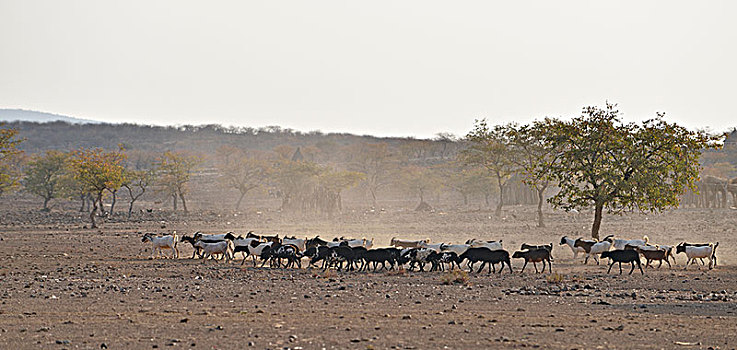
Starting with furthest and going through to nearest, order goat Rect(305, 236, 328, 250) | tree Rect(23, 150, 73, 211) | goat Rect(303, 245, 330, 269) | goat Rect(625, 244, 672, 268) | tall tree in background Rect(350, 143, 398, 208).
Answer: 1. tall tree in background Rect(350, 143, 398, 208)
2. tree Rect(23, 150, 73, 211)
3. goat Rect(305, 236, 328, 250)
4. goat Rect(625, 244, 672, 268)
5. goat Rect(303, 245, 330, 269)

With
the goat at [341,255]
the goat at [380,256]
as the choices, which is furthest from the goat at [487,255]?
the goat at [341,255]

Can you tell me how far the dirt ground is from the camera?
1113 cm

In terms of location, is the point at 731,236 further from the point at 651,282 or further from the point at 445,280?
the point at 445,280

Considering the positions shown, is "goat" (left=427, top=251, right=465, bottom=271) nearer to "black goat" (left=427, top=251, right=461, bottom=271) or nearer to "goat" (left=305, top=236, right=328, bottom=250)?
"black goat" (left=427, top=251, right=461, bottom=271)

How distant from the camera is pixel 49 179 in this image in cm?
7350

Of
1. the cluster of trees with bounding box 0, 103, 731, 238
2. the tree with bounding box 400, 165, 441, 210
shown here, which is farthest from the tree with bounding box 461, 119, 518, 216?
the tree with bounding box 400, 165, 441, 210

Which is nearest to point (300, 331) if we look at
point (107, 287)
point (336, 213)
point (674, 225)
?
point (107, 287)

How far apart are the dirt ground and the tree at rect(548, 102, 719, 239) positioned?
3.27m

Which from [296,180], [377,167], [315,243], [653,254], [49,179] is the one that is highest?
[377,167]

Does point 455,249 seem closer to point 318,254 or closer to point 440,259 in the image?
point 440,259

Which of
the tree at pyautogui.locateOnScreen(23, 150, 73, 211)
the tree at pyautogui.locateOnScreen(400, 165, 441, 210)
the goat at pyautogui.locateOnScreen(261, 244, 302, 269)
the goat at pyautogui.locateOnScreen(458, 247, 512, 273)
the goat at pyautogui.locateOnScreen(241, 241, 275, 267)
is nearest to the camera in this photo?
the goat at pyautogui.locateOnScreen(458, 247, 512, 273)

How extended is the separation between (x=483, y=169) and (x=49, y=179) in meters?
49.6

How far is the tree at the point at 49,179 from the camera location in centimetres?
7050

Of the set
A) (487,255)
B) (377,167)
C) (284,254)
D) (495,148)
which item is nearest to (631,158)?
(487,255)
